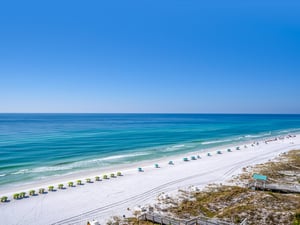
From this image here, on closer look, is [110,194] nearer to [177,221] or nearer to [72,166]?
[177,221]

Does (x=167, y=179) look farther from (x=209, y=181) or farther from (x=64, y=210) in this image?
(x=64, y=210)

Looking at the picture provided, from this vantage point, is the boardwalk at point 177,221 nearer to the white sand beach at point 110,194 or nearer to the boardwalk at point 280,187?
the white sand beach at point 110,194

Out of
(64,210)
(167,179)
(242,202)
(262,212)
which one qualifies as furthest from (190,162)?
(64,210)

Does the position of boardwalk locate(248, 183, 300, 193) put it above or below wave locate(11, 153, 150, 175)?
above

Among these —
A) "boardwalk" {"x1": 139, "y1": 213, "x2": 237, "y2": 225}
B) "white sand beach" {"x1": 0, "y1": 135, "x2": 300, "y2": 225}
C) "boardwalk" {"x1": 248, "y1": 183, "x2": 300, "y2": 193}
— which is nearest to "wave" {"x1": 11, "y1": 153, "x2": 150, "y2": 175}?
"white sand beach" {"x1": 0, "y1": 135, "x2": 300, "y2": 225}

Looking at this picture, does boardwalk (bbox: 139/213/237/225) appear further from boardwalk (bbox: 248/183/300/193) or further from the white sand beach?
boardwalk (bbox: 248/183/300/193)

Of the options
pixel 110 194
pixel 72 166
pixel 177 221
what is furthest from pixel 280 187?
pixel 72 166

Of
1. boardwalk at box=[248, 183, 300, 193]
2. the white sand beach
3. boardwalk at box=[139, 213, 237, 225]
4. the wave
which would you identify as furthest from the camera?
the wave

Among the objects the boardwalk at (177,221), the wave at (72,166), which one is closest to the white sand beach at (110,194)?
the boardwalk at (177,221)
